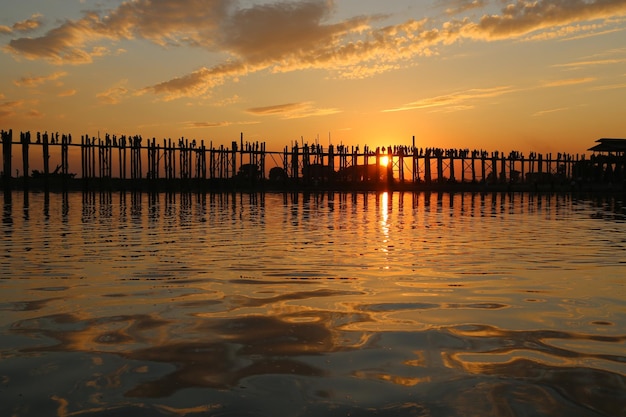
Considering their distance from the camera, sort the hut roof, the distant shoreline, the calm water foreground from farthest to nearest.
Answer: the distant shoreline
the hut roof
the calm water foreground

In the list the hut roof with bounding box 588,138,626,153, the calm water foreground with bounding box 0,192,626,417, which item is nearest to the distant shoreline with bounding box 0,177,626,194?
the hut roof with bounding box 588,138,626,153

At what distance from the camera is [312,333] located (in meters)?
5.23

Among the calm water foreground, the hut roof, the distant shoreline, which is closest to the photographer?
the calm water foreground

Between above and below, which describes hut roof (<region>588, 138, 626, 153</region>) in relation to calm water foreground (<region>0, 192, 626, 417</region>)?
above

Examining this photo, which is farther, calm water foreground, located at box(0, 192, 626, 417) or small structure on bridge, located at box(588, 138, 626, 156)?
small structure on bridge, located at box(588, 138, 626, 156)

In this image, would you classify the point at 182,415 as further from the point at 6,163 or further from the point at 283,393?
the point at 6,163

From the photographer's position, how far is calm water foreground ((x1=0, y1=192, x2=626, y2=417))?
366 cm

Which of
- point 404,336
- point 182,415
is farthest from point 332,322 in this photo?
point 182,415

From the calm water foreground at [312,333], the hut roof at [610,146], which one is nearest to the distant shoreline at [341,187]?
the hut roof at [610,146]

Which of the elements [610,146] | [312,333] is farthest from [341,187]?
[312,333]

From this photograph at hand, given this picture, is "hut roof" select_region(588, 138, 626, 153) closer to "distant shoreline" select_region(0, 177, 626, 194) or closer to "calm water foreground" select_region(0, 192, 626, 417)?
"distant shoreline" select_region(0, 177, 626, 194)

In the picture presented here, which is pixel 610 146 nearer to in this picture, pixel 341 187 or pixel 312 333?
pixel 341 187

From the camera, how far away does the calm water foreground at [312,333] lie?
3.66 meters

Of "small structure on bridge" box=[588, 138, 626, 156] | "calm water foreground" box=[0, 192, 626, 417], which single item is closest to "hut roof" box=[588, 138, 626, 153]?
"small structure on bridge" box=[588, 138, 626, 156]
